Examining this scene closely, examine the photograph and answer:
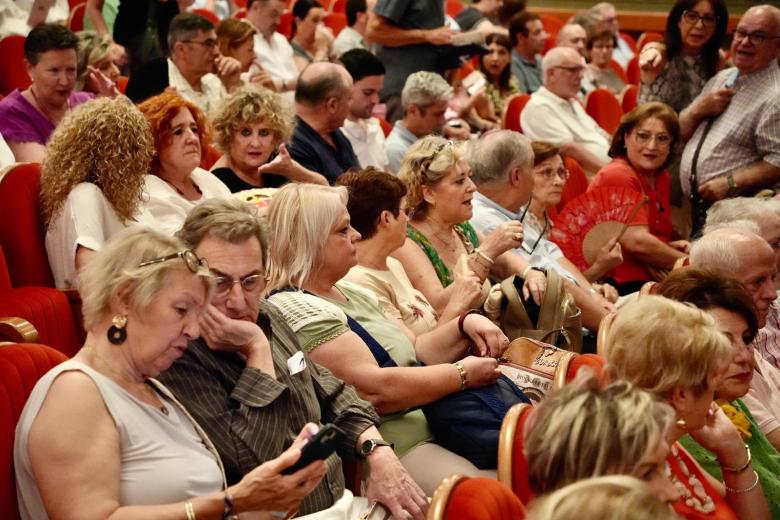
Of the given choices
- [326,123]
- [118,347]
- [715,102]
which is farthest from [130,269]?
[715,102]

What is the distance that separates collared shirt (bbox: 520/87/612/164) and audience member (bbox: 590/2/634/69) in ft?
7.46

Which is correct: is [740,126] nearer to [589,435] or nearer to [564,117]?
[564,117]

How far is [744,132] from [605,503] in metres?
4.00

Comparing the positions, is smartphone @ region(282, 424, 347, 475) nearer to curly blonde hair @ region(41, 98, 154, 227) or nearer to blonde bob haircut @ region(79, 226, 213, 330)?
blonde bob haircut @ region(79, 226, 213, 330)

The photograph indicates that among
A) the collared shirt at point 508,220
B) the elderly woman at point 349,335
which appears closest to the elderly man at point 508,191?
the collared shirt at point 508,220

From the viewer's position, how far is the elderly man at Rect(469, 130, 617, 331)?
4.07 metres

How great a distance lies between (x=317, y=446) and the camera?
192 cm

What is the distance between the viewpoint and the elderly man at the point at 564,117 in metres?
5.77

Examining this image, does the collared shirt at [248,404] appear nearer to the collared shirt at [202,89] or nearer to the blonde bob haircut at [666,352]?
the blonde bob haircut at [666,352]

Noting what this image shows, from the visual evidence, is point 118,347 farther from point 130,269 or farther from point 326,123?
point 326,123

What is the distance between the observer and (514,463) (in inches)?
78.4

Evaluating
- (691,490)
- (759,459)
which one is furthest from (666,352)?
(759,459)

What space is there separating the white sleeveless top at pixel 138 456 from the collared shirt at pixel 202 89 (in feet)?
10.3

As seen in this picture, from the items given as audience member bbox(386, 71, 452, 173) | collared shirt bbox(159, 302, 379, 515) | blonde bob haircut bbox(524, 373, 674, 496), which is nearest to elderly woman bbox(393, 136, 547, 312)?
collared shirt bbox(159, 302, 379, 515)
